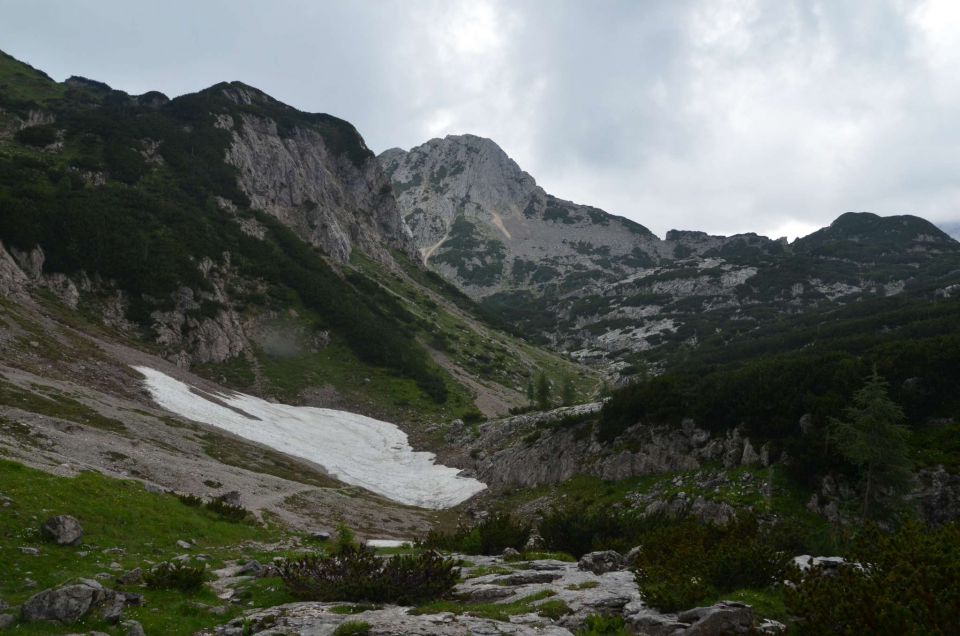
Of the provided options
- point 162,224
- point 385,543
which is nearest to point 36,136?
point 162,224

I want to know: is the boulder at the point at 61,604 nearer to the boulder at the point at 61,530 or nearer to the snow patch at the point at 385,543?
the boulder at the point at 61,530

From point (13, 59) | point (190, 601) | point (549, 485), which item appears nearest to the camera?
point (190, 601)

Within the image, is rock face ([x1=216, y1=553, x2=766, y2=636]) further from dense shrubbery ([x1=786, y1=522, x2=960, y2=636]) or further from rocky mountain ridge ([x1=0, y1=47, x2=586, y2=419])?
rocky mountain ridge ([x1=0, y1=47, x2=586, y2=419])

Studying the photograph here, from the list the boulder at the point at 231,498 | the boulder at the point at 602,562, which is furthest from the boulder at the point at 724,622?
the boulder at the point at 231,498

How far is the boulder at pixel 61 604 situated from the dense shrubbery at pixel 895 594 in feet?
45.8

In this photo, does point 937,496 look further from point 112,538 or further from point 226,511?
point 112,538

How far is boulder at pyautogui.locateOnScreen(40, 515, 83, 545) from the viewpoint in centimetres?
1536

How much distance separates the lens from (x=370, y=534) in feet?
101

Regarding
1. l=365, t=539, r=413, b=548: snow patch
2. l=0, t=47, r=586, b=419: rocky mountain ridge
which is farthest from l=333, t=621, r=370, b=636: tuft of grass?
l=0, t=47, r=586, b=419: rocky mountain ridge

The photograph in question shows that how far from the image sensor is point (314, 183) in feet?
489

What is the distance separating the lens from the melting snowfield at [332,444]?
155 ft

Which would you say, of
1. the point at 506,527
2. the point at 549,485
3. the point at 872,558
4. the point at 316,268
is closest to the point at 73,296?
the point at 316,268

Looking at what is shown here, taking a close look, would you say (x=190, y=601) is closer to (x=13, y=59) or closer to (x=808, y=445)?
(x=808, y=445)

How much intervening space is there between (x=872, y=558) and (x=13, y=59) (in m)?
224
